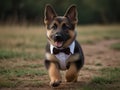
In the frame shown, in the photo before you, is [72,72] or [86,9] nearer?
[72,72]

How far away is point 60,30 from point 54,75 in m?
0.90

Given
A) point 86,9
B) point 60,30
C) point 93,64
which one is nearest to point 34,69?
point 93,64

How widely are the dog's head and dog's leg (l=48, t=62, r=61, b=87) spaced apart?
1.27ft

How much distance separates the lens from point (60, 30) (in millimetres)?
7918

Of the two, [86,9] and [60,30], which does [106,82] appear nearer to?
[60,30]

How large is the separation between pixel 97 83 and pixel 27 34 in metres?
10.8

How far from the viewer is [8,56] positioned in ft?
38.8

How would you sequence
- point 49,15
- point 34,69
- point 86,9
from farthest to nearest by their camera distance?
point 86,9
point 34,69
point 49,15

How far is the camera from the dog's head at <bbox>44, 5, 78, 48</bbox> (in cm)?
786

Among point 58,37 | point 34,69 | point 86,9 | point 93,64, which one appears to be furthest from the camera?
point 86,9

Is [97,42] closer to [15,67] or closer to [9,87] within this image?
[15,67]

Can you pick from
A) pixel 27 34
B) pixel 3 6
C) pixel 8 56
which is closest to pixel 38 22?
pixel 27 34

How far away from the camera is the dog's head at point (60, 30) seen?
786 cm

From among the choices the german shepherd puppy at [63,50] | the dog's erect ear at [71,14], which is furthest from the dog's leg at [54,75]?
the dog's erect ear at [71,14]
